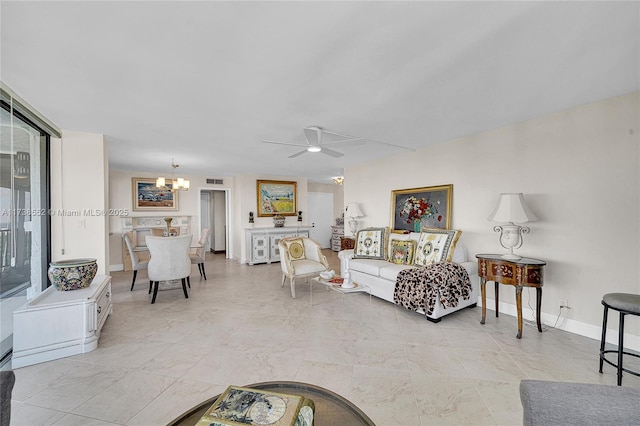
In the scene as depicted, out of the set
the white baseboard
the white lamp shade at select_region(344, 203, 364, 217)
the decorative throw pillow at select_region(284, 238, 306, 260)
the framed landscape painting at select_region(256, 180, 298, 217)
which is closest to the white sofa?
the white baseboard

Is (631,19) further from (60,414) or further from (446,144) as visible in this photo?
(60,414)

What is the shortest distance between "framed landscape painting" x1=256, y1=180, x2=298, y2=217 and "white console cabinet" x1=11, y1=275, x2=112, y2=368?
4595mm

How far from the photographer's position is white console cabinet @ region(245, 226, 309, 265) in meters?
6.43

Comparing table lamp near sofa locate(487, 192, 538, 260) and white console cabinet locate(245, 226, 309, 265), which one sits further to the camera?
white console cabinet locate(245, 226, 309, 265)

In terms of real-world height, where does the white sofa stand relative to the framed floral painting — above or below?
below

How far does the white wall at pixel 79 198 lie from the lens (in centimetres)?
312

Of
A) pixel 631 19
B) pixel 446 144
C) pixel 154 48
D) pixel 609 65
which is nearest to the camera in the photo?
pixel 631 19

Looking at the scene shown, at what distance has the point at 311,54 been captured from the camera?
1758mm

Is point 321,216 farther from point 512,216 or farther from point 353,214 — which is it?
point 512,216

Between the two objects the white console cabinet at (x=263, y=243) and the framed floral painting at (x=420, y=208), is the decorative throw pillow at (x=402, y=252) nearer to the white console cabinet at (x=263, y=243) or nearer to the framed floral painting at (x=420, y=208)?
the framed floral painting at (x=420, y=208)

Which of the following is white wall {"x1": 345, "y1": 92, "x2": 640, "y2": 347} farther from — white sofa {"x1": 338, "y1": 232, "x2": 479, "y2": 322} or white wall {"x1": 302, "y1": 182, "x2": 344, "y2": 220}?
white wall {"x1": 302, "y1": 182, "x2": 344, "y2": 220}

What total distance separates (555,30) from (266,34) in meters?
1.71

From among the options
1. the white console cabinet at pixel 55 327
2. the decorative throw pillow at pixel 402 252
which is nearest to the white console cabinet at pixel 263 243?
the decorative throw pillow at pixel 402 252

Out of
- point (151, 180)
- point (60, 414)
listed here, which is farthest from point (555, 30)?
point (151, 180)
